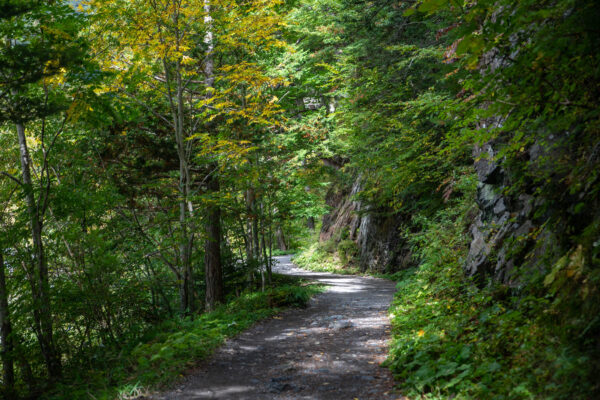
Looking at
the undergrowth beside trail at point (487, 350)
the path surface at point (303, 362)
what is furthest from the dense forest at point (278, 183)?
the path surface at point (303, 362)

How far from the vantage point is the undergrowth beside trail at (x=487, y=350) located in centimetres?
277

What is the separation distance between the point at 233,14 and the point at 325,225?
17486mm

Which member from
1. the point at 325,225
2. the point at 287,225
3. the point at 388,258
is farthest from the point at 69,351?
the point at 325,225

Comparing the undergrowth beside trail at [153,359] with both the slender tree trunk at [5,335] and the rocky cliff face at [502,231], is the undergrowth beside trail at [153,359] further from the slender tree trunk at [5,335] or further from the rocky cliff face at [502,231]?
the rocky cliff face at [502,231]

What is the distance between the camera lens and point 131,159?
9977 mm

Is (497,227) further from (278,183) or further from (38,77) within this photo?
(38,77)

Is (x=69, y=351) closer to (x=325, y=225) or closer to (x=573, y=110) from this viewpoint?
(x=573, y=110)

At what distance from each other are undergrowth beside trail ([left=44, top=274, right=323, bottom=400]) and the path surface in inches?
9.5

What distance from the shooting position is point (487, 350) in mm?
3838

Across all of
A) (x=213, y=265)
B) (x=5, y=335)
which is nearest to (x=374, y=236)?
(x=213, y=265)

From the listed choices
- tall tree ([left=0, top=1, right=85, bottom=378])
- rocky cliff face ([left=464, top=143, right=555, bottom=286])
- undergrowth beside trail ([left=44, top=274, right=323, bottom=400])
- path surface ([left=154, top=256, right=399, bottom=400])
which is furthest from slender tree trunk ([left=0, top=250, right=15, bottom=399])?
rocky cliff face ([left=464, top=143, right=555, bottom=286])

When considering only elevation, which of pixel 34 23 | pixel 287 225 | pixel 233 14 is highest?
pixel 233 14

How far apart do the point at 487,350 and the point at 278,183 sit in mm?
7327

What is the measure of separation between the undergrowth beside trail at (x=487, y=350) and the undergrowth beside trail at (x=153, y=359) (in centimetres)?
292
